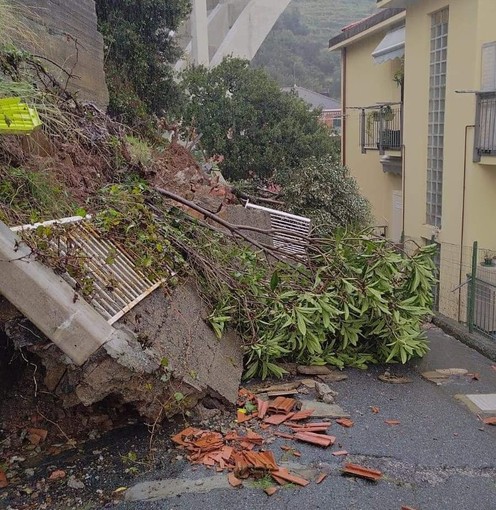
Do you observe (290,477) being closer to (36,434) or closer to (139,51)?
(36,434)

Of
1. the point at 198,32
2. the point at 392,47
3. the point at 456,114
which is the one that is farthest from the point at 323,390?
the point at 198,32

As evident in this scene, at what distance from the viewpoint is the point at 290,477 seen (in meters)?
3.58

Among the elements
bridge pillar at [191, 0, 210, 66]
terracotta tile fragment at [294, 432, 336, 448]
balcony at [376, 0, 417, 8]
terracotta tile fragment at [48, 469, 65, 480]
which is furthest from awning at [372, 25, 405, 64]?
terracotta tile fragment at [48, 469, 65, 480]

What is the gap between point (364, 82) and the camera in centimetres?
1836

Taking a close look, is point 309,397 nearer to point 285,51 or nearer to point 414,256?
point 414,256

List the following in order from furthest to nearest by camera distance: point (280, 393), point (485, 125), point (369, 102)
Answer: point (369, 102)
point (485, 125)
point (280, 393)

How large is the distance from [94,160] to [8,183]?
150cm

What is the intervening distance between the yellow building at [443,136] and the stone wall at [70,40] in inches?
226

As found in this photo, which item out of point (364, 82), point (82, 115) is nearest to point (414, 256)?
point (82, 115)

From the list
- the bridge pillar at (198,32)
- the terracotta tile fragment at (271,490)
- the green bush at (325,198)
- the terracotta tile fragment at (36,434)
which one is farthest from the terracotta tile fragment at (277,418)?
the bridge pillar at (198,32)

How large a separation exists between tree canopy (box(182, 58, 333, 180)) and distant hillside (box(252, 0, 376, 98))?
2344cm

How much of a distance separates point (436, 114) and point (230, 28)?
1307cm

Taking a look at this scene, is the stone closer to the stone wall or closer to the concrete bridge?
the stone wall

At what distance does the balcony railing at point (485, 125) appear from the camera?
10836 mm
